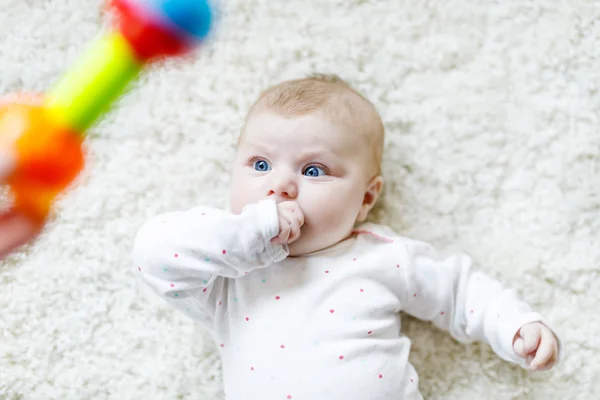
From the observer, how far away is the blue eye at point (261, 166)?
3.53 feet

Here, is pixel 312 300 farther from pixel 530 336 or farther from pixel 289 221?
pixel 530 336

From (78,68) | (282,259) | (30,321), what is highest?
(78,68)

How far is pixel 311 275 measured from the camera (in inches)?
42.4

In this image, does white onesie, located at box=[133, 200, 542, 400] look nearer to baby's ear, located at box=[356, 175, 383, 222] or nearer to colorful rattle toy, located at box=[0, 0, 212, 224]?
baby's ear, located at box=[356, 175, 383, 222]

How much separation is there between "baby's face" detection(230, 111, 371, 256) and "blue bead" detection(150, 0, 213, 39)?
0.19m

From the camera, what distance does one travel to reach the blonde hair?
1.07 meters

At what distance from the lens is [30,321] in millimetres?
1230

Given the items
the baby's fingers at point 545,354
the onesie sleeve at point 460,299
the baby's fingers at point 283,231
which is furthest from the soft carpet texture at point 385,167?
the baby's fingers at point 283,231

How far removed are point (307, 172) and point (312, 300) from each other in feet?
0.61

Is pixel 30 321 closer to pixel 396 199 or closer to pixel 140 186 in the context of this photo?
pixel 140 186

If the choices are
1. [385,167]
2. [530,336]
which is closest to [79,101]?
[385,167]

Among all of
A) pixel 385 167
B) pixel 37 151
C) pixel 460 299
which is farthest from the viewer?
pixel 385 167

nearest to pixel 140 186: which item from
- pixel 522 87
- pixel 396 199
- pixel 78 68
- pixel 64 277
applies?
pixel 64 277

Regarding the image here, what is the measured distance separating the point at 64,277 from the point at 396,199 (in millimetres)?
582
